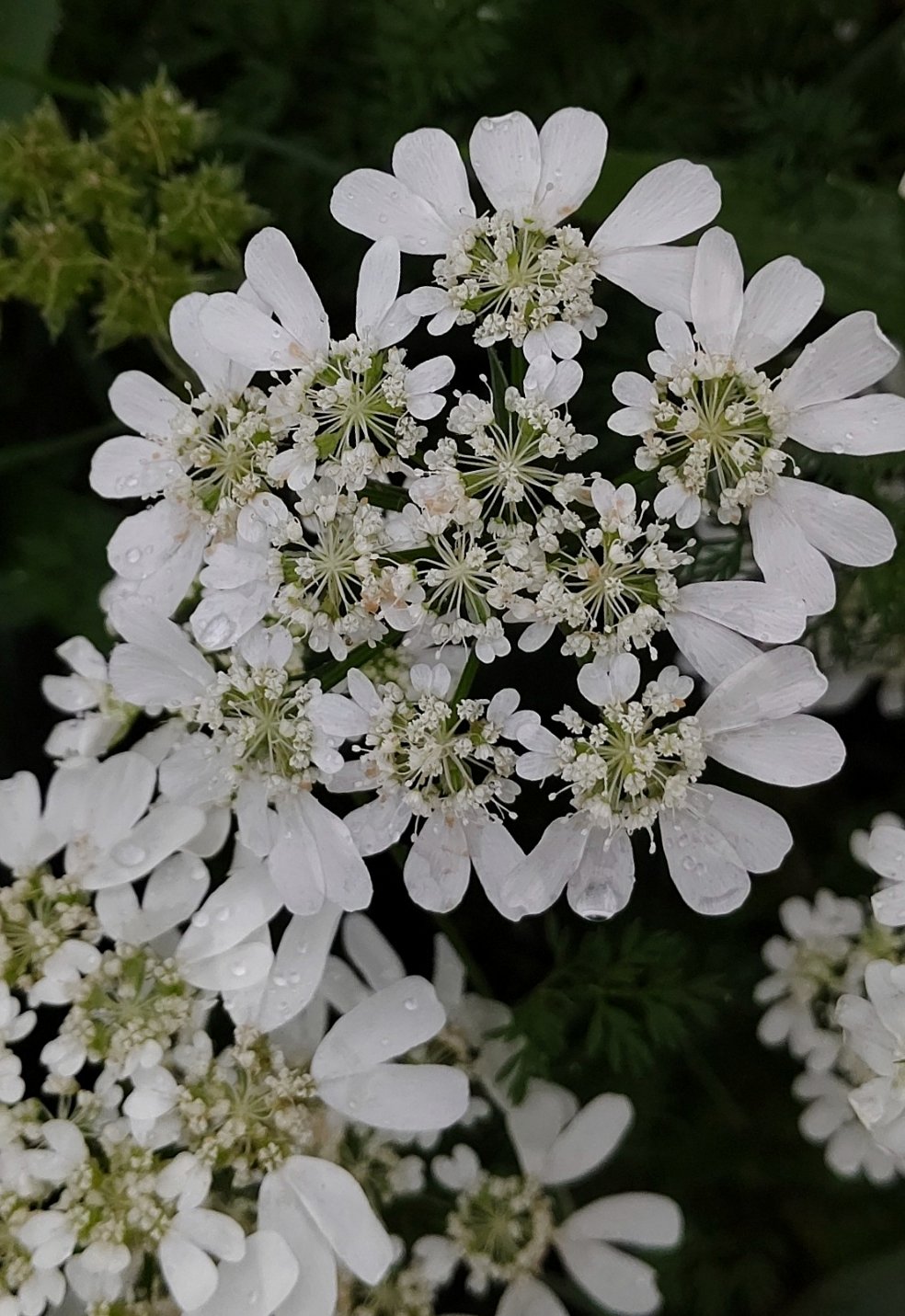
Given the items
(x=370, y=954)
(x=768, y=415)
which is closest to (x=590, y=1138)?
(x=370, y=954)

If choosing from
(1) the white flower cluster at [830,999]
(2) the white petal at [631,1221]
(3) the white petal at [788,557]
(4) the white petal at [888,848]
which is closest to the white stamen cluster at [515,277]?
(3) the white petal at [788,557]

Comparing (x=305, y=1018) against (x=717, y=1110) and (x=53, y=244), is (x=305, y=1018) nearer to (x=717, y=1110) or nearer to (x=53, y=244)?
(x=717, y=1110)

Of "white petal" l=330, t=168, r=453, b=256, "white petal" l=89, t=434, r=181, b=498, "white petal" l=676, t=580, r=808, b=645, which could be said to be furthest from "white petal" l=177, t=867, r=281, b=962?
"white petal" l=330, t=168, r=453, b=256

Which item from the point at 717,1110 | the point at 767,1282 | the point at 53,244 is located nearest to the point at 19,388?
the point at 53,244

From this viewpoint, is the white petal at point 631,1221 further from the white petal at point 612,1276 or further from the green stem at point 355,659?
the green stem at point 355,659

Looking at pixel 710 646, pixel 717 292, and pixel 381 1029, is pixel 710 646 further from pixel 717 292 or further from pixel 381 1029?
pixel 381 1029

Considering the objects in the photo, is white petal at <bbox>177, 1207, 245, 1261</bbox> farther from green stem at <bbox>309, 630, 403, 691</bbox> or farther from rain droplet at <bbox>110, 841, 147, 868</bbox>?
green stem at <bbox>309, 630, 403, 691</bbox>
